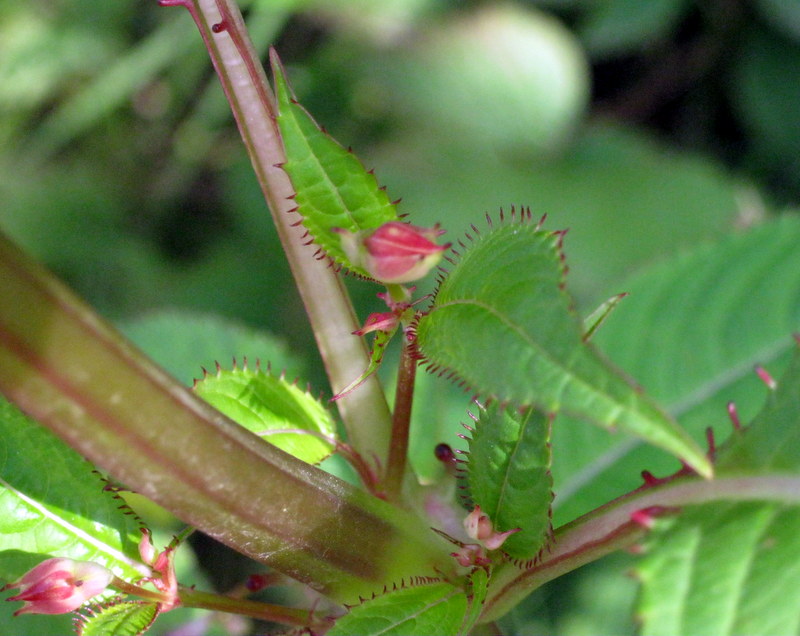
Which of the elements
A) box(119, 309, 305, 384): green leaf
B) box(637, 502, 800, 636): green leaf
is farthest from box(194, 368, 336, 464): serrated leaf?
box(119, 309, 305, 384): green leaf

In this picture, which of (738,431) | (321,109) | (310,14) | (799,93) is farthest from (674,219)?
(738,431)

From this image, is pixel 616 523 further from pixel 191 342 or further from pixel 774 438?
pixel 191 342

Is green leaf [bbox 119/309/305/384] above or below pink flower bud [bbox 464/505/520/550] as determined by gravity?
above

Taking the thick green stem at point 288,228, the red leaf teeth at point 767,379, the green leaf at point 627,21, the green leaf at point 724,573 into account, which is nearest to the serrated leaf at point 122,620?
the thick green stem at point 288,228

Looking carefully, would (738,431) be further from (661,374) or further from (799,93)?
(799,93)

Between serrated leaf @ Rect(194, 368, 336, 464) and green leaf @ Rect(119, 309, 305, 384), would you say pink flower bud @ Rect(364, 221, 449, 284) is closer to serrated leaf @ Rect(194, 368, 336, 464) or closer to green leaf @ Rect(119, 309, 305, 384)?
serrated leaf @ Rect(194, 368, 336, 464)

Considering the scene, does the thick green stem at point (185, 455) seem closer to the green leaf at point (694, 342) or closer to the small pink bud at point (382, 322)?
the small pink bud at point (382, 322)
